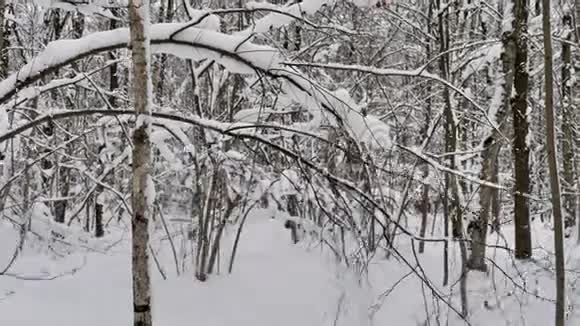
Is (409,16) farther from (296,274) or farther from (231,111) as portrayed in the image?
(296,274)

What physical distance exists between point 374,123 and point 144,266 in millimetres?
1760

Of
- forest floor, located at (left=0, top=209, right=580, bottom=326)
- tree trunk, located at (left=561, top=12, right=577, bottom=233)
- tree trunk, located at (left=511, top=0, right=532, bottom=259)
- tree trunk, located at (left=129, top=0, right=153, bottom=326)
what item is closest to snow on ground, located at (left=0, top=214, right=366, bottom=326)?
forest floor, located at (left=0, top=209, right=580, bottom=326)

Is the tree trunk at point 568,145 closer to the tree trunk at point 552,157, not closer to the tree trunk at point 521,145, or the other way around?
the tree trunk at point 521,145

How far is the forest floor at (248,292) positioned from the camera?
19.7 feet

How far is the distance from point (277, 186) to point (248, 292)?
131 cm

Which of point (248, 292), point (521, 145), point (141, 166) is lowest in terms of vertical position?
point (248, 292)

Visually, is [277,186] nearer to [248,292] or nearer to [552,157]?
[248,292]

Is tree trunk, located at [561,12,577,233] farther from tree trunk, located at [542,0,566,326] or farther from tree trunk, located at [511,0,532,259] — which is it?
tree trunk, located at [542,0,566,326]

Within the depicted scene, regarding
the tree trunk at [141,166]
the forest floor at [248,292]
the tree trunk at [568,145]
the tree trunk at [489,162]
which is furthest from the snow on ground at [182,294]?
the tree trunk at [568,145]

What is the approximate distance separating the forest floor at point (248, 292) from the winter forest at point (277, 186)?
30 mm

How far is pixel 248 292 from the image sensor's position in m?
6.92

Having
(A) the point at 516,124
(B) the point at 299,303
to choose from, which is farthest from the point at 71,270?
(A) the point at 516,124

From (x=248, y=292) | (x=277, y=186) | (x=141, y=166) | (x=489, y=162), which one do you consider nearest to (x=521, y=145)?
(x=489, y=162)

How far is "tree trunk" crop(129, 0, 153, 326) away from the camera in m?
3.18
